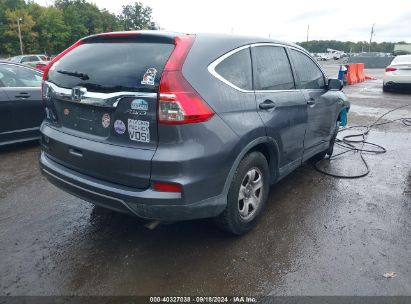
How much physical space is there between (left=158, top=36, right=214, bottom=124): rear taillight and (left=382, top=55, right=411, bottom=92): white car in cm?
1334

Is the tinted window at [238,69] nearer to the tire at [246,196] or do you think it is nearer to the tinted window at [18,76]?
the tire at [246,196]

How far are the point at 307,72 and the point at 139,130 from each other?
255cm

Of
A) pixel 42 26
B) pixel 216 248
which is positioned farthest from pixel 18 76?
pixel 42 26

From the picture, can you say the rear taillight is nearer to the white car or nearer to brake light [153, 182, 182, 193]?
brake light [153, 182, 182, 193]

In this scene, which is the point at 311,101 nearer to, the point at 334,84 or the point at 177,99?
the point at 334,84

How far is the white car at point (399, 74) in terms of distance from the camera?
42.9 feet

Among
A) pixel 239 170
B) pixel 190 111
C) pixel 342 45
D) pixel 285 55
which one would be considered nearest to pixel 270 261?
pixel 239 170

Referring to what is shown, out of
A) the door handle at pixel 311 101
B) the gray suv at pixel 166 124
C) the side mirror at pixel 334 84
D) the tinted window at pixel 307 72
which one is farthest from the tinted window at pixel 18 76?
the side mirror at pixel 334 84

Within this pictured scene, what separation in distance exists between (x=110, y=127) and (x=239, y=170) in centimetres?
113

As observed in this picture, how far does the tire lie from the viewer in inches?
115

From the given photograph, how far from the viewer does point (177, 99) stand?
2.42 meters

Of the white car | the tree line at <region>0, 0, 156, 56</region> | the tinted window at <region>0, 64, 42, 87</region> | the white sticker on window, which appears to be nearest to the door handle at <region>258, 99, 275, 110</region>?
the white sticker on window

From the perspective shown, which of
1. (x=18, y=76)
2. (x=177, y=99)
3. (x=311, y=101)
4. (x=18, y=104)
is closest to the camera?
(x=177, y=99)

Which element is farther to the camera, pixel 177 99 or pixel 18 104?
pixel 18 104
